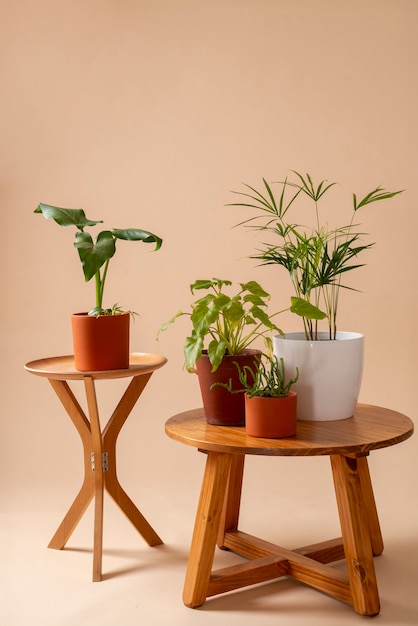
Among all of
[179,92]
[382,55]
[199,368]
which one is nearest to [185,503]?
[199,368]

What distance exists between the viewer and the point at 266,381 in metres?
2.66

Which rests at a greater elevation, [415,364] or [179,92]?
[179,92]

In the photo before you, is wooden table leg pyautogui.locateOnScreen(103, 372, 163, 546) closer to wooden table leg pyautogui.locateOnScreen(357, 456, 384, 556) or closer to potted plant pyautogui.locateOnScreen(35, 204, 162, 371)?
potted plant pyautogui.locateOnScreen(35, 204, 162, 371)

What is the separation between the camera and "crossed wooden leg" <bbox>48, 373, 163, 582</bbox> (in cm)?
295

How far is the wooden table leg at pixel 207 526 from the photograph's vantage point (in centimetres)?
260

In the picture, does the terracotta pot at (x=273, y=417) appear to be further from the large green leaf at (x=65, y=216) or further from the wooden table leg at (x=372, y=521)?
the large green leaf at (x=65, y=216)

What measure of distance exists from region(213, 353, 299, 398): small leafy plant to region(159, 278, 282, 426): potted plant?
0.03m

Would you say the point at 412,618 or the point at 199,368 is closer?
the point at 412,618

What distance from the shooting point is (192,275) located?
14.7ft

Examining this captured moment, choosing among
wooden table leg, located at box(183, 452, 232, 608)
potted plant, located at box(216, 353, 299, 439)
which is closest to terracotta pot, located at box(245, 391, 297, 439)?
potted plant, located at box(216, 353, 299, 439)

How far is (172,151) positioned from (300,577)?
242cm

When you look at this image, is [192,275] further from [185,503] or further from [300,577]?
[300,577]

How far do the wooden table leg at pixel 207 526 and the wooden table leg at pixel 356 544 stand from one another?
0.35 m

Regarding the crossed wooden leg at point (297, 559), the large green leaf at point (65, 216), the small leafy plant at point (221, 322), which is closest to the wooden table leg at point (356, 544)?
the crossed wooden leg at point (297, 559)
